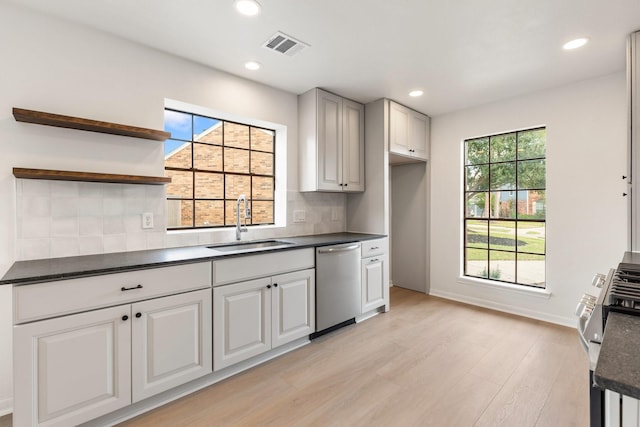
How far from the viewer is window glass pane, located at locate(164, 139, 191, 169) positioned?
2.63 m

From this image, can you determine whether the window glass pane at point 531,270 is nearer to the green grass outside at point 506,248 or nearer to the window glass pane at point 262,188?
the green grass outside at point 506,248

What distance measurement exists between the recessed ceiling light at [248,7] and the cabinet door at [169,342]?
72.8 inches

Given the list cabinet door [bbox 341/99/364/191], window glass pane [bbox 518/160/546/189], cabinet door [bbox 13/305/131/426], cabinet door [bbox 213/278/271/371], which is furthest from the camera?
cabinet door [bbox 341/99/364/191]

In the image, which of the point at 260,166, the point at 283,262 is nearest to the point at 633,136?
the point at 283,262

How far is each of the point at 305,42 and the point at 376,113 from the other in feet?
4.94

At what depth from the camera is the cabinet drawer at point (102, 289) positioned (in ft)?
4.80

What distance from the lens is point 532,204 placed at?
3387mm

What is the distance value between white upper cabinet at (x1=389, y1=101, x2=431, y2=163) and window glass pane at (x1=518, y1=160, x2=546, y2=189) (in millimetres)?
1113

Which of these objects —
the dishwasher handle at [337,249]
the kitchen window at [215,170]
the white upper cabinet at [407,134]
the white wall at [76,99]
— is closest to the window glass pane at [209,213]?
the kitchen window at [215,170]

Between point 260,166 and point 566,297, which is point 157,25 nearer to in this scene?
point 260,166

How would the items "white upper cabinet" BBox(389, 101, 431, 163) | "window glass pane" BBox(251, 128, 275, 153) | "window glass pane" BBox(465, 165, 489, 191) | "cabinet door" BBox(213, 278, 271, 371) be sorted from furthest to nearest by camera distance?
1. "window glass pane" BBox(465, 165, 489, 191)
2. "white upper cabinet" BBox(389, 101, 431, 163)
3. "window glass pane" BBox(251, 128, 275, 153)
4. "cabinet door" BBox(213, 278, 271, 371)

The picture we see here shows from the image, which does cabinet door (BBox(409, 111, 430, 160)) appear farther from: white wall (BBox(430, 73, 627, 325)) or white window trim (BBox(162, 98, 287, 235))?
white window trim (BBox(162, 98, 287, 235))

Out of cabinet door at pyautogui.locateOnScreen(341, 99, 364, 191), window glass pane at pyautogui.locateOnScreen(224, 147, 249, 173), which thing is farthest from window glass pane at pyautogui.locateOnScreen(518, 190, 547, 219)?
window glass pane at pyautogui.locateOnScreen(224, 147, 249, 173)

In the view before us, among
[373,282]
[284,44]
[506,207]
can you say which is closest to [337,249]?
[373,282]
